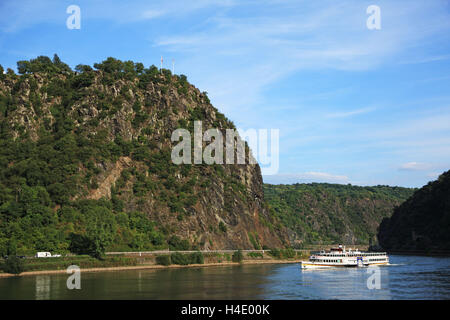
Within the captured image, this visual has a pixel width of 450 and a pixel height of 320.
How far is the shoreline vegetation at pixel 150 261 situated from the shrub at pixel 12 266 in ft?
1.47

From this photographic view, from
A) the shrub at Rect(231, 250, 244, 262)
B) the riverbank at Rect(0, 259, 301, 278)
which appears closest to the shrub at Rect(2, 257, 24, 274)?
the riverbank at Rect(0, 259, 301, 278)

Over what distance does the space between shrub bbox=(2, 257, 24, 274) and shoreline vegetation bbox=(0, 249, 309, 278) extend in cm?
45

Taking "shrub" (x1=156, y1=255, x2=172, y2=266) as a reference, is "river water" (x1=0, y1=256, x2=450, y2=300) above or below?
above

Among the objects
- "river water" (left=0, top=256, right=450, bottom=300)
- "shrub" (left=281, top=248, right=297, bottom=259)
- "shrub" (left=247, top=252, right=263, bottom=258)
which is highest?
"river water" (left=0, top=256, right=450, bottom=300)

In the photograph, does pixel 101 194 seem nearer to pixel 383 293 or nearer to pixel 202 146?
pixel 202 146

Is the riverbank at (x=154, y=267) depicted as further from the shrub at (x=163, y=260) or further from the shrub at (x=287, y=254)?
the shrub at (x=287, y=254)

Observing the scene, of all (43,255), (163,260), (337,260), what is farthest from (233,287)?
(337,260)

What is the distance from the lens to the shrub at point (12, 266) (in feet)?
364

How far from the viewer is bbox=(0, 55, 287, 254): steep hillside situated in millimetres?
136750

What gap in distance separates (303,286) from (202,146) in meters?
106

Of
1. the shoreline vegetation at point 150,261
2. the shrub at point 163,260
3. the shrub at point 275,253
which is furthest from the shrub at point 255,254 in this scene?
the shrub at point 163,260

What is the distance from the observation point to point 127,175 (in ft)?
550

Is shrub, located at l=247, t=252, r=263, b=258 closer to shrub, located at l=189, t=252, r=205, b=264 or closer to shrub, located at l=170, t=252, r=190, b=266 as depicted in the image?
shrub, located at l=189, t=252, r=205, b=264
